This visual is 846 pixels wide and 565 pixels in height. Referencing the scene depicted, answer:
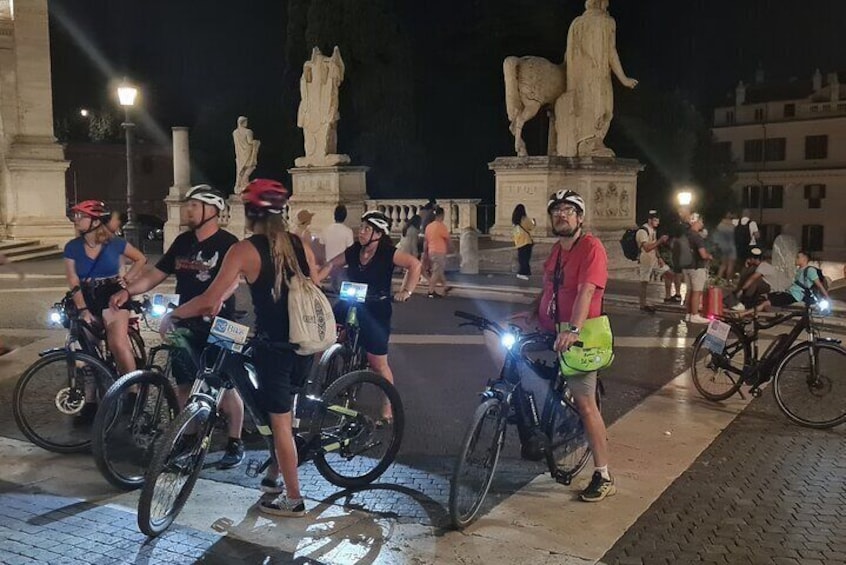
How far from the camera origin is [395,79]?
3806 cm

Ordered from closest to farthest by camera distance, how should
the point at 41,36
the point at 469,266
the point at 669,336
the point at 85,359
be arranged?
the point at 85,359 → the point at 669,336 → the point at 469,266 → the point at 41,36

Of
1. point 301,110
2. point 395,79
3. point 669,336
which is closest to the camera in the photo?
point 669,336

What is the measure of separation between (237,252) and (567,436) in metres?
2.51

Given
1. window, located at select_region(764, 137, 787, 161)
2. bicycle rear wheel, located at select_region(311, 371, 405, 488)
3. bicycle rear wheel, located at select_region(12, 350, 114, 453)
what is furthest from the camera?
window, located at select_region(764, 137, 787, 161)

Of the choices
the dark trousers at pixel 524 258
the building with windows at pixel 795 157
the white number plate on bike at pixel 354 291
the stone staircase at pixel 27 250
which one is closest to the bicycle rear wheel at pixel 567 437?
the white number plate on bike at pixel 354 291

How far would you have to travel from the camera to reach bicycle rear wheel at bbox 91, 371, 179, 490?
215 inches

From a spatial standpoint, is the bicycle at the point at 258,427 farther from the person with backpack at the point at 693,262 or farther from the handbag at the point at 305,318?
the person with backpack at the point at 693,262

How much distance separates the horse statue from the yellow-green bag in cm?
1421

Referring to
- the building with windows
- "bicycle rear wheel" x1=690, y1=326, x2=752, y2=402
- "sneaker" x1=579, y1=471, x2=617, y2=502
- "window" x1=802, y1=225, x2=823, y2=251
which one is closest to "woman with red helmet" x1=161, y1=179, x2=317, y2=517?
"sneaker" x1=579, y1=471, x2=617, y2=502

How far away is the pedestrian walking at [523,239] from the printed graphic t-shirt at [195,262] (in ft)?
36.9

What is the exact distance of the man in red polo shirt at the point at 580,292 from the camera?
17.4 feet

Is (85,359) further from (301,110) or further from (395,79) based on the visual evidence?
(395,79)

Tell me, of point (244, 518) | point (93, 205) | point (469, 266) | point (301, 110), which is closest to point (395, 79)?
point (301, 110)

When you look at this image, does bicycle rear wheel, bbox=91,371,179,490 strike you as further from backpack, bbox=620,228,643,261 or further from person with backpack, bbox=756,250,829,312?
backpack, bbox=620,228,643,261
